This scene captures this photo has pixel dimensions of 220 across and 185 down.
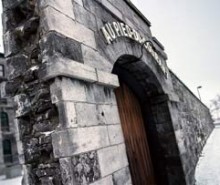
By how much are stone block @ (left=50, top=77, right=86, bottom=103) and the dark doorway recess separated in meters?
1.84

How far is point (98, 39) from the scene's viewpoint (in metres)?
3.12

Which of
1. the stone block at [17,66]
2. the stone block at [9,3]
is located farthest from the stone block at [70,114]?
the stone block at [9,3]

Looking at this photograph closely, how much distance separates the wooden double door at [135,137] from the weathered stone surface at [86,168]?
1893mm

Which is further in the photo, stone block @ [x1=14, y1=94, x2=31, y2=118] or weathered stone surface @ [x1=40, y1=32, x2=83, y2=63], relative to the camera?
stone block @ [x1=14, y1=94, x2=31, y2=118]

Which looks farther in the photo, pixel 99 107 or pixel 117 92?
pixel 117 92

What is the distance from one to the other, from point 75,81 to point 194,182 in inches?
176

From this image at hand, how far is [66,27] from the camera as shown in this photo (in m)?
2.59

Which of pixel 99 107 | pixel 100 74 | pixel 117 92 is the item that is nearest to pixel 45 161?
pixel 99 107

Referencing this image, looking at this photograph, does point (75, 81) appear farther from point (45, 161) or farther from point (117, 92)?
point (117, 92)

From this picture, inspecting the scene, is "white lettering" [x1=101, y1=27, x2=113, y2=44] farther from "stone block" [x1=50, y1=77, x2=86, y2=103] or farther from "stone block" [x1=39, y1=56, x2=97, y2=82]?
"stone block" [x1=50, y1=77, x2=86, y2=103]

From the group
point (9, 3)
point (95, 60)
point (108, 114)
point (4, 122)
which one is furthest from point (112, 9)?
point (4, 122)

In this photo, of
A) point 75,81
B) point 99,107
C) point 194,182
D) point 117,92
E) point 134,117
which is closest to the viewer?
point 75,81

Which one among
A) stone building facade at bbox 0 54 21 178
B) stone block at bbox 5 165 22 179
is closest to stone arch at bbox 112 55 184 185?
stone block at bbox 5 165 22 179

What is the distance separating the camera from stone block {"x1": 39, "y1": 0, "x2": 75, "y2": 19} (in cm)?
248
